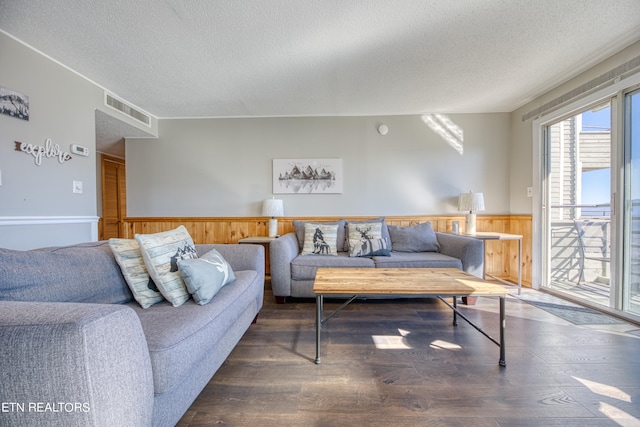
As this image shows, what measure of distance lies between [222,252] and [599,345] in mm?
2830

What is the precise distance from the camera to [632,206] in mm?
2064

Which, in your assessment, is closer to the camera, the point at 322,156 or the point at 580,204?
the point at 580,204

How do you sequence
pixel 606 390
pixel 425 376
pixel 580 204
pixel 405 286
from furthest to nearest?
1. pixel 580 204
2. pixel 405 286
3. pixel 425 376
4. pixel 606 390

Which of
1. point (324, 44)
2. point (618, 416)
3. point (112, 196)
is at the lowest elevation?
point (618, 416)

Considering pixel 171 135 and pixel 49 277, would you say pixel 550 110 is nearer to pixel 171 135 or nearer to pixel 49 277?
pixel 49 277

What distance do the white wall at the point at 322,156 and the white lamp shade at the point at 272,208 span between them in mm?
242

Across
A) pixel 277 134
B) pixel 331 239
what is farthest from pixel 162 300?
pixel 277 134

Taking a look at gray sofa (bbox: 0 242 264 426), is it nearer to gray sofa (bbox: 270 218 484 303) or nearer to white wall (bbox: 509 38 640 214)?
gray sofa (bbox: 270 218 484 303)

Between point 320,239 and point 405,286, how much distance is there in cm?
146

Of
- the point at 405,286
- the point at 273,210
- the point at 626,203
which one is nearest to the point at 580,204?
the point at 626,203

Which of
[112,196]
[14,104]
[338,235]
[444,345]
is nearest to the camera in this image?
[444,345]

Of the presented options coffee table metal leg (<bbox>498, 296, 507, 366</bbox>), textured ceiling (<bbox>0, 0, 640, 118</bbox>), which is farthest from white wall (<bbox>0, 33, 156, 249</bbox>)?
coffee table metal leg (<bbox>498, 296, 507, 366</bbox>)

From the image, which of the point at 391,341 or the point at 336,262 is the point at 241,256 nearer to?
the point at 336,262

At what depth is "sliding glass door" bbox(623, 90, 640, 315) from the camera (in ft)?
6.70
